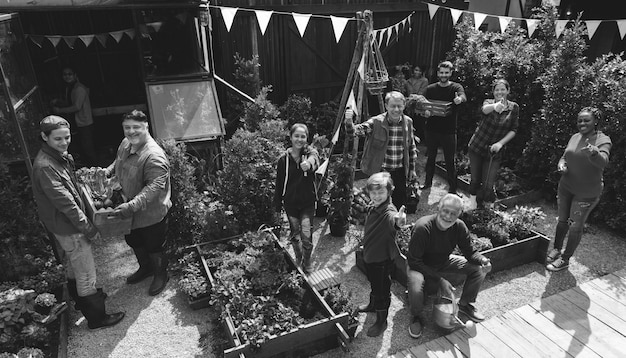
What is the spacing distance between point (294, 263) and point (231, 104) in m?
4.63

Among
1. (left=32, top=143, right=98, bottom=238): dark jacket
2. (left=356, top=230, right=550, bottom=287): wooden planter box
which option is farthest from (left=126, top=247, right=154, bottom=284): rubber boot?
(left=356, top=230, right=550, bottom=287): wooden planter box

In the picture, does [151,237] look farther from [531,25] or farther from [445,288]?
[531,25]

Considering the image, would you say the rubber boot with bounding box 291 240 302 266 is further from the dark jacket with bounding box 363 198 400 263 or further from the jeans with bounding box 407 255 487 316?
the jeans with bounding box 407 255 487 316

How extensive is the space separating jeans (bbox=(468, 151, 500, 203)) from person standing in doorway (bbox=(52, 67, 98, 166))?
22.4 ft

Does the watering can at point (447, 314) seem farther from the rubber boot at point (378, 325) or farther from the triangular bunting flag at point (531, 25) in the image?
the triangular bunting flag at point (531, 25)

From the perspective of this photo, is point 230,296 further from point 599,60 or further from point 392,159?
point 599,60

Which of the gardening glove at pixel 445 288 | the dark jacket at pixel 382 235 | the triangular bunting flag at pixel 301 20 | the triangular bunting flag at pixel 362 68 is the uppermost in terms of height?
the triangular bunting flag at pixel 301 20

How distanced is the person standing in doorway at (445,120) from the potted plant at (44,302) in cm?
551

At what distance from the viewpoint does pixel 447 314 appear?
4359 mm

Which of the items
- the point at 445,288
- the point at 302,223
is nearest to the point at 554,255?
the point at 445,288

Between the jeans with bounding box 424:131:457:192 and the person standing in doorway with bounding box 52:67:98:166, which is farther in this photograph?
the person standing in doorway with bounding box 52:67:98:166

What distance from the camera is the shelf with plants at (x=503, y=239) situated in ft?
17.7

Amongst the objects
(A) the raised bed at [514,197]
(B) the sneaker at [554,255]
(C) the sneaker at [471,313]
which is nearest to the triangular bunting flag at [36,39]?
(A) the raised bed at [514,197]

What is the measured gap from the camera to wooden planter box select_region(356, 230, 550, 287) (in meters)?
5.32
